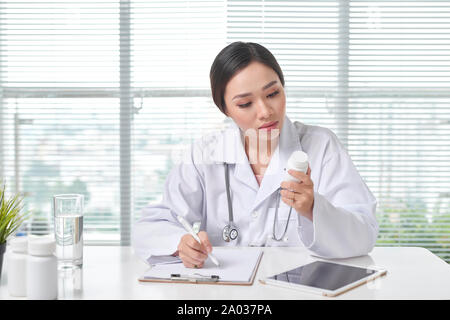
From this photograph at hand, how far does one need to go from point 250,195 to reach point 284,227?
0.18 m

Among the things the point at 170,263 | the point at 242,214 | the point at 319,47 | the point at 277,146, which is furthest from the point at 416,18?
the point at 170,263

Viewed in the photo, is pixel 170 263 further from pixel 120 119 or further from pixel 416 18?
pixel 416 18

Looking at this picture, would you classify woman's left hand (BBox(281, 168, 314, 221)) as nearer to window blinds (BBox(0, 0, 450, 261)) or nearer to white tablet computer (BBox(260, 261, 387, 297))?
white tablet computer (BBox(260, 261, 387, 297))

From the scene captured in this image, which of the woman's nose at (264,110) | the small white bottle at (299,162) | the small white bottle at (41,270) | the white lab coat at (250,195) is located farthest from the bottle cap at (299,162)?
the small white bottle at (41,270)

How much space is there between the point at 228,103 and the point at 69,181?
1699 millimetres

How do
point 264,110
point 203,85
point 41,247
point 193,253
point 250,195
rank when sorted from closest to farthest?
point 41,247
point 193,253
point 264,110
point 250,195
point 203,85

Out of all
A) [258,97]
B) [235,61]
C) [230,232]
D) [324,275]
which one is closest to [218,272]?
[324,275]

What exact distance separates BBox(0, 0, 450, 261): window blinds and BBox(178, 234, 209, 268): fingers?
1.79m

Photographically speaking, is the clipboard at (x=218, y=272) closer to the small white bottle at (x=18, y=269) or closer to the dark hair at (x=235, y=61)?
the small white bottle at (x=18, y=269)

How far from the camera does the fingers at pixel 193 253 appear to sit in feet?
4.23

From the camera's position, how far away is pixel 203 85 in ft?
10.0

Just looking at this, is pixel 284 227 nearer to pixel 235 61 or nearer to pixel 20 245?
pixel 235 61

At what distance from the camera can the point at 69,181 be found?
312 centimetres
